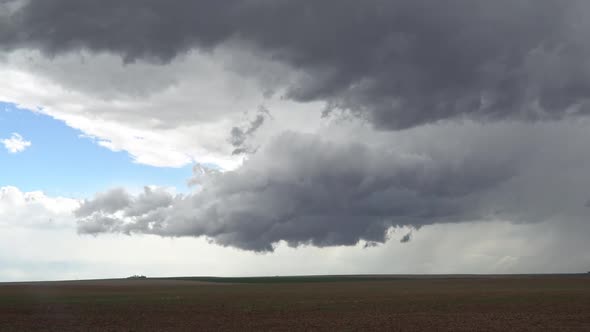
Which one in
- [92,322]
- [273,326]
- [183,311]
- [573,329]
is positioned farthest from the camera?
[183,311]

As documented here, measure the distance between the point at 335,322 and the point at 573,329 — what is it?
15.7 m

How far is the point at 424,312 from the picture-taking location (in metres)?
47.2

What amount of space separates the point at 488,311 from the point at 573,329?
13676 mm

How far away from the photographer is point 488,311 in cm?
4812

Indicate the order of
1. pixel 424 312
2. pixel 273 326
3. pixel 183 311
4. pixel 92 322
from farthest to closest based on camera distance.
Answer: pixel 183 311 → pixel 424 312 → pixel 92 322 → pixel 273 326

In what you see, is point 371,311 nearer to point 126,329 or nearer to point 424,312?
point 424,312

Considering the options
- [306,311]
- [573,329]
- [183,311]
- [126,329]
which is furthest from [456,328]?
[183,311]

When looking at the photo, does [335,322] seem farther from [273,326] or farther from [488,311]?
[488,311]

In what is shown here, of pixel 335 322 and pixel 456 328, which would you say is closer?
pixel 456 328

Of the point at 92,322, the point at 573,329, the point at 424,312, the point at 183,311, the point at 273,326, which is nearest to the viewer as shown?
the point at 573,329

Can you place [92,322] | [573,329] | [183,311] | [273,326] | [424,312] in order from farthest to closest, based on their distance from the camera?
[183,311] < [424,312] < [92,322] < [273,326] < [573,329]

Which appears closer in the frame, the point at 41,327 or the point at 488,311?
the point at 41,327

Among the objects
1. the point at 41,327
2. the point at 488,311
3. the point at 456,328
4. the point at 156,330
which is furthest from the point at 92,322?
the point at 488,311

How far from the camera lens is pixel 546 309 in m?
49.2
